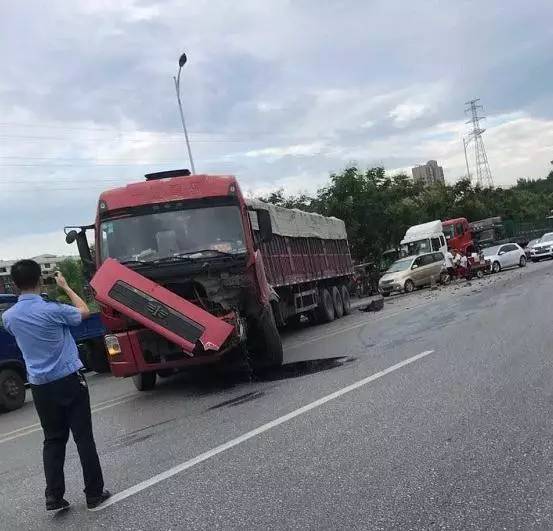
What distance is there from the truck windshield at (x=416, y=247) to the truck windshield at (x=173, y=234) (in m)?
24.0

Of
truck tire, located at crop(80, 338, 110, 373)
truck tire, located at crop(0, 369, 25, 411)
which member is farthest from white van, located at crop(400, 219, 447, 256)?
truck tire, located at crop(0, 369, 25, 411)

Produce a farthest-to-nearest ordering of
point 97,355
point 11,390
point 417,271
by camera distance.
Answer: point 417,271 < point 97,355 < point 11,390

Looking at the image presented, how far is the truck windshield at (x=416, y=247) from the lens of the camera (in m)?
32.3

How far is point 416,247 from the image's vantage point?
32.7m

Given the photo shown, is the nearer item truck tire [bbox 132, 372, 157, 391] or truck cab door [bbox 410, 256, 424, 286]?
truck tire [bbox 132, 372, 157, 391]

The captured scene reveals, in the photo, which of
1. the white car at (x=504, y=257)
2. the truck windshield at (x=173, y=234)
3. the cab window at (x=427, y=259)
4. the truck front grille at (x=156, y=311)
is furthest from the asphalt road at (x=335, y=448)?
the white car at (x=504, y=257)

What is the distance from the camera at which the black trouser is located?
4625 mm

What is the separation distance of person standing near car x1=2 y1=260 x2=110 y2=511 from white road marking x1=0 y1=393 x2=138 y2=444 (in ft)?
13.2

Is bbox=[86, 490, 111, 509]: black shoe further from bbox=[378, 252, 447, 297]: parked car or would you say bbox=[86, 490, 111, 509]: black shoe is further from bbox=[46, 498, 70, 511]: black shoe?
bbox=[378, 252, 447, 297]: parked car

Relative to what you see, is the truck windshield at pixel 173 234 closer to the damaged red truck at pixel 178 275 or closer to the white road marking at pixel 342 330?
the damaged red truck at pixel 178 275

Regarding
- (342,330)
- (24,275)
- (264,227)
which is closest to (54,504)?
(24,275)

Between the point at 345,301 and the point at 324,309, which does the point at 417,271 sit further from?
the point at 324,309

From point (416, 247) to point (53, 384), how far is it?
29.5 m

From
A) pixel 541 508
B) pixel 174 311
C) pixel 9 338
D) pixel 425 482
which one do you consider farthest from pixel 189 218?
pixel 541 508
